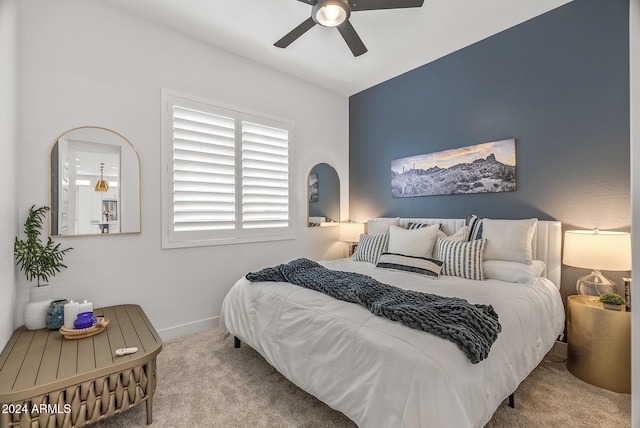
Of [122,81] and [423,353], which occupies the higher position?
[122,81]

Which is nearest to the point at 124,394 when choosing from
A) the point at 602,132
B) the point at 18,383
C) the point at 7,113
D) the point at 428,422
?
the point at 18,383

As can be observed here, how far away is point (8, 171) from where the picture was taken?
1957 millimetres

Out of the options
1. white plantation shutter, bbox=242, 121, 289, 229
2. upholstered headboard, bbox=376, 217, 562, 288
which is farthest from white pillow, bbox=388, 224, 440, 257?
white plantation shutter, bbox=242, 121, 289, 229

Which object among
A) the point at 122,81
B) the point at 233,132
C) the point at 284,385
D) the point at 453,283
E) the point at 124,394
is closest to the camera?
the point at 124,394

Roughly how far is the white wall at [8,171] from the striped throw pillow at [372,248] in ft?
9.16

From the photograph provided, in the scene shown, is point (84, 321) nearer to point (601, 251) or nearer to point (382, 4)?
point (382, 4)

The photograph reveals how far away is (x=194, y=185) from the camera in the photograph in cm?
312

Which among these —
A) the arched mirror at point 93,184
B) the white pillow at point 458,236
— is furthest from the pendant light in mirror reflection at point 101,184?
the white pillow at point 458,236

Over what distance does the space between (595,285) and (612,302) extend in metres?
0.22

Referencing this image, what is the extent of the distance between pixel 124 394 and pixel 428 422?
1622 millimetres

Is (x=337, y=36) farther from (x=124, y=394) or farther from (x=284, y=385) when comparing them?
(x=124, y=394)

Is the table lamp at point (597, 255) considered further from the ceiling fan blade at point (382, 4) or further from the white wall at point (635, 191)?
the white wall at point (635, 191)

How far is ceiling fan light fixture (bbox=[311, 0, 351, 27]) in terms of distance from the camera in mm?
2121

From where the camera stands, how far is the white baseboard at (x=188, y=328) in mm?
2947
